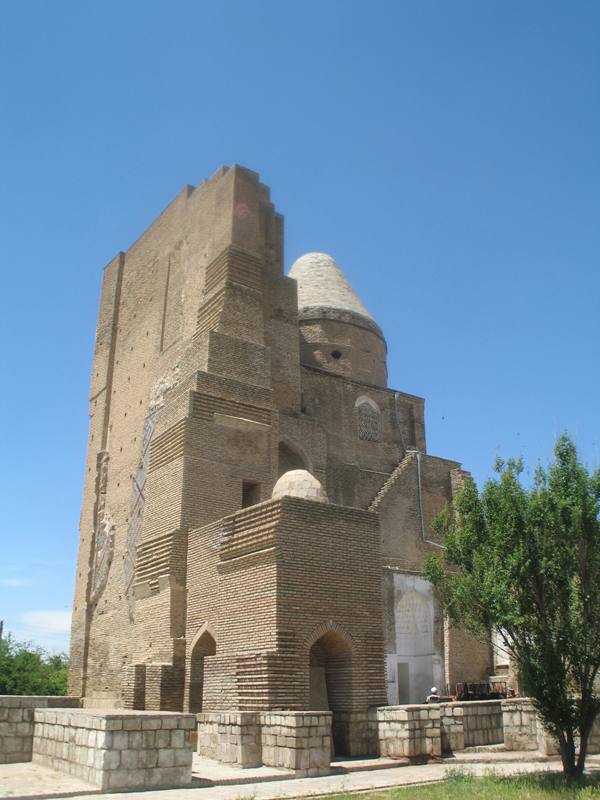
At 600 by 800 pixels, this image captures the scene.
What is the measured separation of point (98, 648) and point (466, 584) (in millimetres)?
10729

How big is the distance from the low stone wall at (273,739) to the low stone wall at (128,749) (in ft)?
4.00

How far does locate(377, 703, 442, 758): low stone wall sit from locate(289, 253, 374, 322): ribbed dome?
14.7 m

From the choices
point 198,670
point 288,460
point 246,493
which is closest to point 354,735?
point 198,670

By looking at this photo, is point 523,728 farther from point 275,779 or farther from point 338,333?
point 338,333

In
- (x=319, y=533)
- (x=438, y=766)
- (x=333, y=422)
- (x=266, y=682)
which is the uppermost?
(x=333, y=422)

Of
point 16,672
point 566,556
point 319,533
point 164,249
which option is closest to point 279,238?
point 164,249

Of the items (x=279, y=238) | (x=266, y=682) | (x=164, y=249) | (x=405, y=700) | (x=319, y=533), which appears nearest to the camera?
(x=266, y=682)

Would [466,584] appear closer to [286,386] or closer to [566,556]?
[566,556]

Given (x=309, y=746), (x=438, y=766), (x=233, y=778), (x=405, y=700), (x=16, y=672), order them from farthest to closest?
(x=16, y=672), (x=405, y=700), (x=438, y=766), (x=309, y=746), (x=233, y=778)

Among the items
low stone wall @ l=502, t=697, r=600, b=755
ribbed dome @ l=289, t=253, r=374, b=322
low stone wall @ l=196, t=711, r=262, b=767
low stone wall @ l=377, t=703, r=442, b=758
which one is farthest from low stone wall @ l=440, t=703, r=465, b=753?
ribbed dome @ l=289, t=253, r=374, b=322

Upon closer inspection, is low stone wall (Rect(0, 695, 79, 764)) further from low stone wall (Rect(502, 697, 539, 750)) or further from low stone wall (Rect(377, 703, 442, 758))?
low stone wall (Rect(502, 697, 539, 750))

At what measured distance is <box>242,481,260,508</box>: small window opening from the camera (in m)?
14.7

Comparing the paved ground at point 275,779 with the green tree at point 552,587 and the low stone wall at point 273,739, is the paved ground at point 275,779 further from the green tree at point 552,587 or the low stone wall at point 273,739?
the green tree at point 552,587

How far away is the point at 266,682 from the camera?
10.2 m
